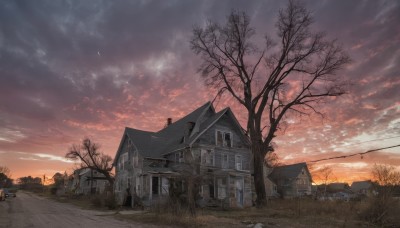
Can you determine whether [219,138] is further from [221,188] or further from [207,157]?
[221,188]

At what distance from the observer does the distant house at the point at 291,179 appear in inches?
2721

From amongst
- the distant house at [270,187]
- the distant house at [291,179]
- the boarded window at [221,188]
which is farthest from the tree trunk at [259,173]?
the distant house at [291,179]

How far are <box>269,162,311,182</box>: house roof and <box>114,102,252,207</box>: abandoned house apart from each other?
1433 inches

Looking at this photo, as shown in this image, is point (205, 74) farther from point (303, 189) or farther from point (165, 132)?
point (303, 189)

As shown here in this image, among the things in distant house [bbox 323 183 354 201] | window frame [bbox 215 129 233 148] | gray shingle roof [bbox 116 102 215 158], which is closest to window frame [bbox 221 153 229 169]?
window frame [bbox 215 129 233 148]

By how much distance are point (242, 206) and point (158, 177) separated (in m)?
8.77

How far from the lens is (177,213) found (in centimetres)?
1775

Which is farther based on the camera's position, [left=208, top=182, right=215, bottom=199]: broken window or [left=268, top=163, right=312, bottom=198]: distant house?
[left=268, top=163, right=312, bottom=198]: distant house

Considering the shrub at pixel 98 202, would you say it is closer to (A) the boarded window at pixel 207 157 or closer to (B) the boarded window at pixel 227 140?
(A) the boarded window at pixel 207 157

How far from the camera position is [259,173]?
31297mm

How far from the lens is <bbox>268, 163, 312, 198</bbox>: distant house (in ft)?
227

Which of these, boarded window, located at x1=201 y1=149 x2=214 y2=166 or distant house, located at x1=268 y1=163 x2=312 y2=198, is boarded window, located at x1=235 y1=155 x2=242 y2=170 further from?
distant house, located at x1=268 y1=163 x2=312 y2=198

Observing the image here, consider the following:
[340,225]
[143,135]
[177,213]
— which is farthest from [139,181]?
[340,225]

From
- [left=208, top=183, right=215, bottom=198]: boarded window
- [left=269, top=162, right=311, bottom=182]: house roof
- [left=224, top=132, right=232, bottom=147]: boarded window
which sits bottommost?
[left=208, top=183, right=215, bottom=198]: boarded window
